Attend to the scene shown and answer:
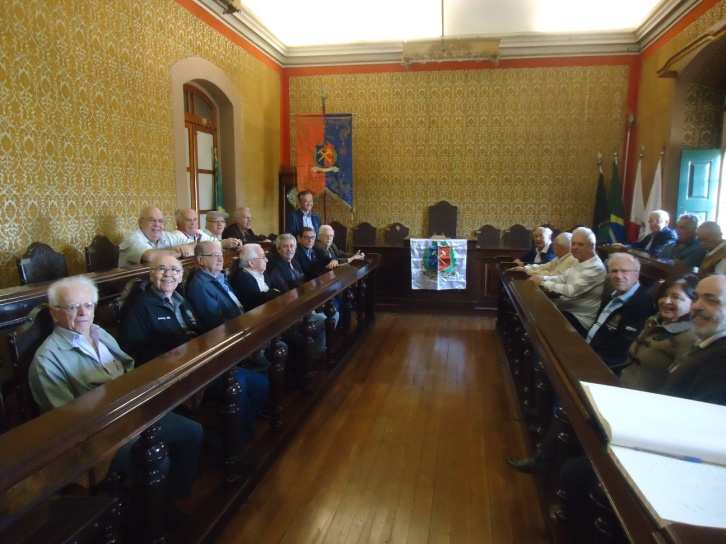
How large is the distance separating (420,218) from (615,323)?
569cm

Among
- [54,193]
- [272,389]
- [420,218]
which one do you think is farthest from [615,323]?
[420,218]

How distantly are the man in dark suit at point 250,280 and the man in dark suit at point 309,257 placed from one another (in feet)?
3.63

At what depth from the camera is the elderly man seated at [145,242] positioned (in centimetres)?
407

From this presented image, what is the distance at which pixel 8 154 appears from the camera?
140 inches

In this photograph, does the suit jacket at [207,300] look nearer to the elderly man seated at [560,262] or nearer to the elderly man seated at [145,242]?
the elderly man seated at [145,242]

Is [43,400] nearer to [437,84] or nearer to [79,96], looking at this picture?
[79,96]

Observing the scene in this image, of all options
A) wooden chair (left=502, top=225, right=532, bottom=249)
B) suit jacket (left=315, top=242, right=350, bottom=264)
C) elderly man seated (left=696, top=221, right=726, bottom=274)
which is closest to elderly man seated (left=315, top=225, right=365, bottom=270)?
suit jacket (left=315, top=242, right=350, bottom=264)

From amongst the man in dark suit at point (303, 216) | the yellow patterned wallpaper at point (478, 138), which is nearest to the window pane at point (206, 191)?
the man in dark suit at point (303, 216)

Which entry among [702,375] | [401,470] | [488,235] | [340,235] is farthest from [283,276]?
[488,235]

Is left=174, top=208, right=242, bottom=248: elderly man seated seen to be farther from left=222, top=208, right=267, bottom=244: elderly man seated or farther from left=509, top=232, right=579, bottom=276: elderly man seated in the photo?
left=509, top=232, right=579, bottom=276: elderly man seated

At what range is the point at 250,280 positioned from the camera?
11.4 ft

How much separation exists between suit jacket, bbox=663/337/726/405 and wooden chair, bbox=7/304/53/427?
239 centimetres

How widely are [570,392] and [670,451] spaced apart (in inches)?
22.3

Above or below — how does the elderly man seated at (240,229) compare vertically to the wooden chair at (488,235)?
above
